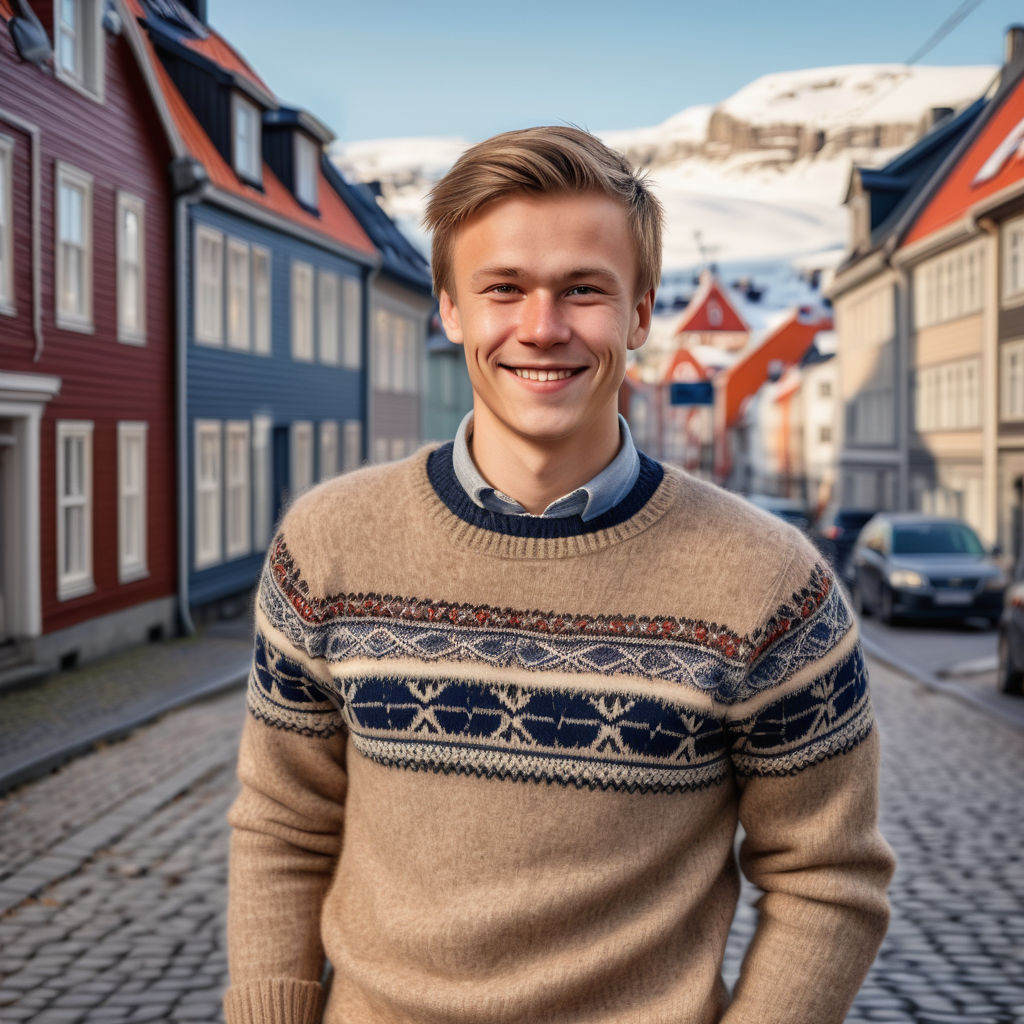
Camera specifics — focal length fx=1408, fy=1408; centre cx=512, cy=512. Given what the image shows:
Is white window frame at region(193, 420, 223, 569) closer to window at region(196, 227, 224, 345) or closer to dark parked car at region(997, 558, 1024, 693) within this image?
window at region(196, 227, 224, 345)

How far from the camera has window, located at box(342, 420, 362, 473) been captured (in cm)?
2602

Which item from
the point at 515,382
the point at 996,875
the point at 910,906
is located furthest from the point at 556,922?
the point at 996,875

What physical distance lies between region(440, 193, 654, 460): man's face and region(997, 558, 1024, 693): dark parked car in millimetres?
10656

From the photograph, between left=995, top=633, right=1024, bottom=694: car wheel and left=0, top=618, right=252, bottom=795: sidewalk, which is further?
left=995, top=633, right=1024, bottom=694: car wheel

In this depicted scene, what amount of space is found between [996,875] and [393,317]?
80.0ft

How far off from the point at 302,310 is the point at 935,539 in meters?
10.5

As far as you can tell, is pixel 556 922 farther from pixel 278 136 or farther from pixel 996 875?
pixel 278 136

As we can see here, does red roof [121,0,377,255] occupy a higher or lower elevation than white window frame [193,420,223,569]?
higher

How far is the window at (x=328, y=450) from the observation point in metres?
24.5

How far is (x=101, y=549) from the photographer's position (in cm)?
1439

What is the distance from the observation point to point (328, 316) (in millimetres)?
24484

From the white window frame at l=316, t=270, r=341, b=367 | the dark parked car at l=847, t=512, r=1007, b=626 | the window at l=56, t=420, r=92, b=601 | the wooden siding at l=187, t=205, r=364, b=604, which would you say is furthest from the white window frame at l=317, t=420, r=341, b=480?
the window at l=56, t=420, r=92, b=601

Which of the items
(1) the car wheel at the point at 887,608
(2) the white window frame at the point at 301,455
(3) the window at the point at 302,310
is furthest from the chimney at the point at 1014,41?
(2) the white window frame at the point at 301,455

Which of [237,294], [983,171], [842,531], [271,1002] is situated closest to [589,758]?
[271,1002]
